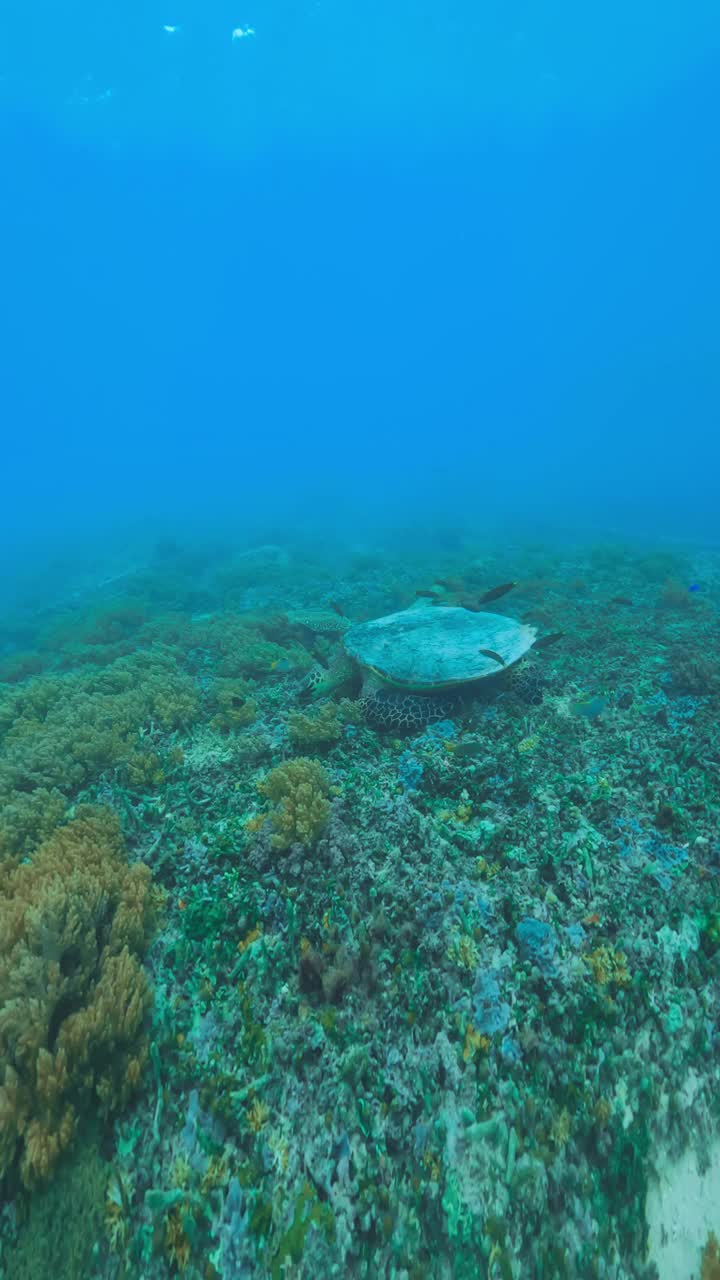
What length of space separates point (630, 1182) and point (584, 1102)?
1.13ft

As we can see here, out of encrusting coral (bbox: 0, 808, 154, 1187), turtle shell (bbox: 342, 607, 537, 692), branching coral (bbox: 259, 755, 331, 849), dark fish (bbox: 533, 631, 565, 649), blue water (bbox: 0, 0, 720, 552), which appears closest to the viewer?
encrusting coral (bbox: 0, 808, 154, 1187)

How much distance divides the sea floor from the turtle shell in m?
0.39

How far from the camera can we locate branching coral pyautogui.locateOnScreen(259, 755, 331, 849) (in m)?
4.16

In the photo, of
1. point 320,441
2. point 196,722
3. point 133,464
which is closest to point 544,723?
point 196,722

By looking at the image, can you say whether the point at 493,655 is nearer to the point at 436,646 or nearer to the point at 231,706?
the point at 436,646

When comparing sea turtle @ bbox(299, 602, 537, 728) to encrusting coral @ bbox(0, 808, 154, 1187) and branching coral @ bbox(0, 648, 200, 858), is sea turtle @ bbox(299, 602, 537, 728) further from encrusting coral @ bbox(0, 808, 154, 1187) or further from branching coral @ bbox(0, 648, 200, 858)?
encrusting coral @ bbox(0, 808, 154, 1187)

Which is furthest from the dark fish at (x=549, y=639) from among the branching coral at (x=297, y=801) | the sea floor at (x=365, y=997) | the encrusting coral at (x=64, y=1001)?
the encrusting coral at (x=64, y=1001)

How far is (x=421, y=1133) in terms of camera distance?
260cm

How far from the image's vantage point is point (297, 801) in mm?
4500

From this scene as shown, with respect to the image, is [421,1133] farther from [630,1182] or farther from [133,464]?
[133,464]

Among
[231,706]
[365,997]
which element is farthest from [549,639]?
[365,997]

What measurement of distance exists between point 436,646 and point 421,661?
1.52 ft

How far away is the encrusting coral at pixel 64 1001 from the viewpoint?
229 cm

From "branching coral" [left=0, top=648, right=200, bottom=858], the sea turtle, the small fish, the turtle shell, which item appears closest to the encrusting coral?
"branching coral" [left=0, top=648, right=200, bottom=858]
